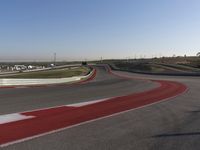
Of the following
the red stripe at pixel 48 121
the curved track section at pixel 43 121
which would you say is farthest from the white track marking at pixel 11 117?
the red stripe at pixel 48 121

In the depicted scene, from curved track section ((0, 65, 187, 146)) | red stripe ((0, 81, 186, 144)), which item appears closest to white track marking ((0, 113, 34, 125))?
curved track section ((0, 65, 187, 146))

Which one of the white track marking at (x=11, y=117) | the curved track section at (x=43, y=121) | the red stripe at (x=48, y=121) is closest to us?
the curved track section at (x=43, y=121)

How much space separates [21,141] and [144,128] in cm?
334

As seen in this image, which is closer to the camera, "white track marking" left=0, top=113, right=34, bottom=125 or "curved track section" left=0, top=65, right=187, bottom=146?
"curved track section" left=0, top=65, right=187, bottom=146

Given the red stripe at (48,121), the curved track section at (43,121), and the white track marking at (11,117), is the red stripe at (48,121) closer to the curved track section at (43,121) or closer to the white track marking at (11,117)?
the curved track section at (43,121)

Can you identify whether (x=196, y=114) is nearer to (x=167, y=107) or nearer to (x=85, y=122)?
(x=167, y=107)

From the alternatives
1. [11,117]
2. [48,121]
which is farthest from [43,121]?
[11,117]

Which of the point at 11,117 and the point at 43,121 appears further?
the point at 11,117

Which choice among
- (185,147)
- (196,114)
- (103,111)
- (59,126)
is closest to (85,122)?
(59,126)

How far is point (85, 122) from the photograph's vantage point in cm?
950

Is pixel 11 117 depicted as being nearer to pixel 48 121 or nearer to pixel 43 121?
pixel 43 121

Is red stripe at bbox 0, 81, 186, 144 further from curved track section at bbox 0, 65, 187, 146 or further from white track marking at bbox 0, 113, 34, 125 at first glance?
white track marking at bbox 0, 113, 34, 125

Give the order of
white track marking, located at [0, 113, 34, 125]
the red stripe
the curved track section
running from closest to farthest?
the curved track section < the red stripe < white track marking, located at [0, 113, 34, 125]

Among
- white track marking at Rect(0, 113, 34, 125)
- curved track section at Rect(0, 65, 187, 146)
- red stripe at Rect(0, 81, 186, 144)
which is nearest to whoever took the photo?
curved track section at Rect(0, 65, 187, 146)
